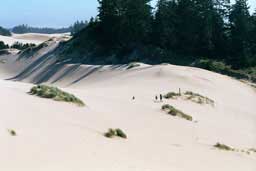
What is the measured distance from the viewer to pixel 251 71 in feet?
149

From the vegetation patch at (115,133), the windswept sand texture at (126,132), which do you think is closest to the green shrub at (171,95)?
the windswept sand texture at (126,132)

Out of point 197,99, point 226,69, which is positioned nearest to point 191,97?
point 197,99

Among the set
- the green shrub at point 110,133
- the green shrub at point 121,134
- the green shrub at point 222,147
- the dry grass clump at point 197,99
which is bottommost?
the dry grass clump at point 197,99

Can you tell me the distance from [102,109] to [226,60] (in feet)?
111

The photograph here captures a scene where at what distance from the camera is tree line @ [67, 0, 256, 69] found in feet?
165

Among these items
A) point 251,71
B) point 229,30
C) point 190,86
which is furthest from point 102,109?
point 229,30

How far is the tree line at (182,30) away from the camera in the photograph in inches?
1984

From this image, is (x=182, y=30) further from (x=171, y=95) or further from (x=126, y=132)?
(x=126, y=132)

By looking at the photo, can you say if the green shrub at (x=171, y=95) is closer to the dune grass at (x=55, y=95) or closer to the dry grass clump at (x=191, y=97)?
the dry grass clump at (x=191, y=97)

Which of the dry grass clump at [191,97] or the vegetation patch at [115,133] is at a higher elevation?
the vegetation patch at [115,133]

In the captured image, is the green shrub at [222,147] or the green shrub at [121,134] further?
the green shrub at [222,147]

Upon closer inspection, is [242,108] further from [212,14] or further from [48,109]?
[212,14]

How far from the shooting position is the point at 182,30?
51.6 m

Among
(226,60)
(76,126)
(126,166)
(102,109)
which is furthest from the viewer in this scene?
(226,60)
